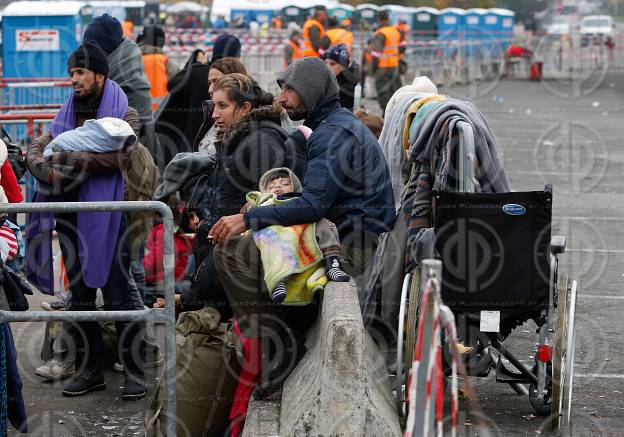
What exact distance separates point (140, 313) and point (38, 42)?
48.7 ft

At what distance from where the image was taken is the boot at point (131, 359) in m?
6.67

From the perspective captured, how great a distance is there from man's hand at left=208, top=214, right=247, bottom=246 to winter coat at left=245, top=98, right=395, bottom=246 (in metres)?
0.05

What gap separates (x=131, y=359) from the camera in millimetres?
6762

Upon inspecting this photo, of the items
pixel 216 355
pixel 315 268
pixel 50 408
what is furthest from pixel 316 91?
pixel 50 408

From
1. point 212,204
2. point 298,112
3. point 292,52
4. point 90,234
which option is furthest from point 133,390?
point 292,52

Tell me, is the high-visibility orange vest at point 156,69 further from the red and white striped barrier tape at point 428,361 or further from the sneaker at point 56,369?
the red and white striped barrier tape at point 428,361

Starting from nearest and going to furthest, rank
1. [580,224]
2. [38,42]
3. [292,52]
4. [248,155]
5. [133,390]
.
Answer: [248,155] → [133,390] → [580,224] → [38,42] → [292,52]

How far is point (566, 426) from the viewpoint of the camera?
5883mm

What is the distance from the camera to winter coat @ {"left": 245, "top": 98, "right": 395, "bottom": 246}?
5.65 meters

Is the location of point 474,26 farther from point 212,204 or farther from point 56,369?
point 212,204

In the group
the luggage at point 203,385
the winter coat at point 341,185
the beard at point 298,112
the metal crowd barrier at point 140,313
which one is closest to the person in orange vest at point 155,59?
the beard at point 298,112

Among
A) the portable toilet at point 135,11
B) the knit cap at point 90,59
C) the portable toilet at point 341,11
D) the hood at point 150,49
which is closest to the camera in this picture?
the knit cap at point 90,59

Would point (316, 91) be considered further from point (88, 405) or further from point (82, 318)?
point (88, 405)

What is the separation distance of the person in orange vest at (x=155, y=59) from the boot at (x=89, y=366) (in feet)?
19.6
